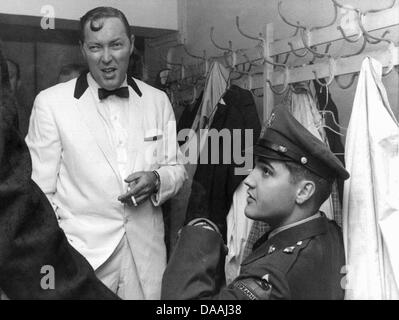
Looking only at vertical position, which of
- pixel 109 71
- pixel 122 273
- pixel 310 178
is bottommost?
pixel 122 273

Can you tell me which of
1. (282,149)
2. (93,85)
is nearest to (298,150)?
(282,149)

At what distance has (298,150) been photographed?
43.7 inches

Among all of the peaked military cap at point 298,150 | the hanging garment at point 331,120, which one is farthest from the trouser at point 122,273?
the hanging garment at point 331,120

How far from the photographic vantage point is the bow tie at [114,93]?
1.34 metres

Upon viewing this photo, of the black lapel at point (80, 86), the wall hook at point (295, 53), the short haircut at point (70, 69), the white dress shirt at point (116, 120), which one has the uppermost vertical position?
the wall hook at point (295, 53)

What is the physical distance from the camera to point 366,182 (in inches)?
43.2

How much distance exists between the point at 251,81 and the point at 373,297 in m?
0.76

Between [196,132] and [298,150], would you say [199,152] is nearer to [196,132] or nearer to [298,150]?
[196,132]

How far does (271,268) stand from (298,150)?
0.71 feet

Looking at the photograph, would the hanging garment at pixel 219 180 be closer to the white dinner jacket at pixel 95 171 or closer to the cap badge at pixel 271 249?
the white dinner jacket at pixel 95 171

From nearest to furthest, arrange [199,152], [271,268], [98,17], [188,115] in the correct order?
→ [271,268], [98,17], [199,152], [188,115]

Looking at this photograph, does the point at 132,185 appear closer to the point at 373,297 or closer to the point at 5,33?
the point at 5,33

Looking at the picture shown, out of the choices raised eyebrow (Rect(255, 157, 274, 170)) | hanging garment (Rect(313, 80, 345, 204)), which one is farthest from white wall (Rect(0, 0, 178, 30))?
raised eyebrow (Rect(255, 157, 274, 170))
